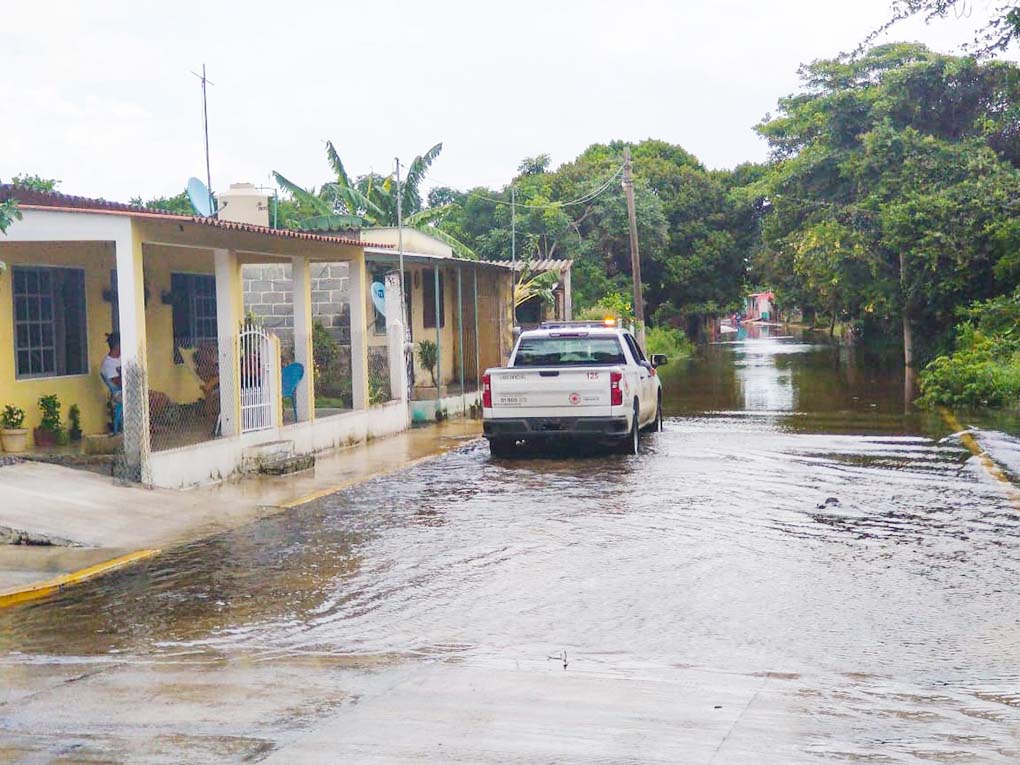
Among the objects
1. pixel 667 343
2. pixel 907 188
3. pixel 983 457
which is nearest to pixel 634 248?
pixel 907 188

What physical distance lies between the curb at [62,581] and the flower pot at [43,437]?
5.78 m

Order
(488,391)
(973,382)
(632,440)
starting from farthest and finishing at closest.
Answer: (973,382), (632,440), (488,391)

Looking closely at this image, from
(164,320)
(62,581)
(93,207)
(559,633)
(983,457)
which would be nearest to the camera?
(559,633)

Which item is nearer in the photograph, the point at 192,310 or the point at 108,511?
the point at 108,511

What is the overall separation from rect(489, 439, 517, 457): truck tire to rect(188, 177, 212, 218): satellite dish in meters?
6.93

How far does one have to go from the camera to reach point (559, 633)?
7730mm

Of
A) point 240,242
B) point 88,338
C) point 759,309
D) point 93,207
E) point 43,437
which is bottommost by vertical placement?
point 43,437

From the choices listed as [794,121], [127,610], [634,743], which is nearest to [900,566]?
[634,743]

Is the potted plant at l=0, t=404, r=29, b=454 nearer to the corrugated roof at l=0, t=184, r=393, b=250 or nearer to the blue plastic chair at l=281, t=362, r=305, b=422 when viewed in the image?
the corrugated roof at l=0, t=184, r=393, b=250

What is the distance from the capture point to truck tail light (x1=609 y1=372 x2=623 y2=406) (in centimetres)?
1650

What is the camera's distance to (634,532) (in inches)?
437

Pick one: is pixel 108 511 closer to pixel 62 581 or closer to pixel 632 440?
pixel 62 581

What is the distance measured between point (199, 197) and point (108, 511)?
10.2 m

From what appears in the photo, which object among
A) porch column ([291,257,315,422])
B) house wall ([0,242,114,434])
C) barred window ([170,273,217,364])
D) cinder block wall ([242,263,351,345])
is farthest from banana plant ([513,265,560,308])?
house wall ([0,242,114,434])
